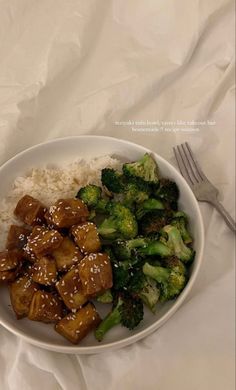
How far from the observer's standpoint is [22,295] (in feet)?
3.58

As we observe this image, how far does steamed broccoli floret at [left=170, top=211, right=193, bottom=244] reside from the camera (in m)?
1.18

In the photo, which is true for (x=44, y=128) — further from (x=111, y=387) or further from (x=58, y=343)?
(x=111, y=387)

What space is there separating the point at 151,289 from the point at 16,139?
1.89 feet

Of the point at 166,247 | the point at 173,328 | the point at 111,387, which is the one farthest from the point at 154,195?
the point at 111,387

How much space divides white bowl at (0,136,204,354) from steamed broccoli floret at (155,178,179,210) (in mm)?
Answer: 14

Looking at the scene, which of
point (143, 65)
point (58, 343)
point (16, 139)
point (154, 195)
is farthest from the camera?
point (143, 65)

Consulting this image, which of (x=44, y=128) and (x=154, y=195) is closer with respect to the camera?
(x=154, y=195)

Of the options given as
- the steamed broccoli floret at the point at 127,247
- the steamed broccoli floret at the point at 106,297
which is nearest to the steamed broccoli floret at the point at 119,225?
the steamed broccoli floret at the point at 127,247

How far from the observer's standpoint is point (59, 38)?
1455 mm

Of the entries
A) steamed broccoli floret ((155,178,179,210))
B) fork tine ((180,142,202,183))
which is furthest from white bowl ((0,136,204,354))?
fork tine ((180,142,202,183))

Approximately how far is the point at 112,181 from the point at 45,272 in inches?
11.6

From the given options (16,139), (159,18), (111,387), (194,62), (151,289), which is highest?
(159,18)

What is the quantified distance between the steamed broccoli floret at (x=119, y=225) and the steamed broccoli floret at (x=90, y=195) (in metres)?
0.05

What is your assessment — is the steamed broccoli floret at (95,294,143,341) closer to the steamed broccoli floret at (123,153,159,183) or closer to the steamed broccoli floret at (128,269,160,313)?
the steamed broccoli floret at (128,269,160,313)
